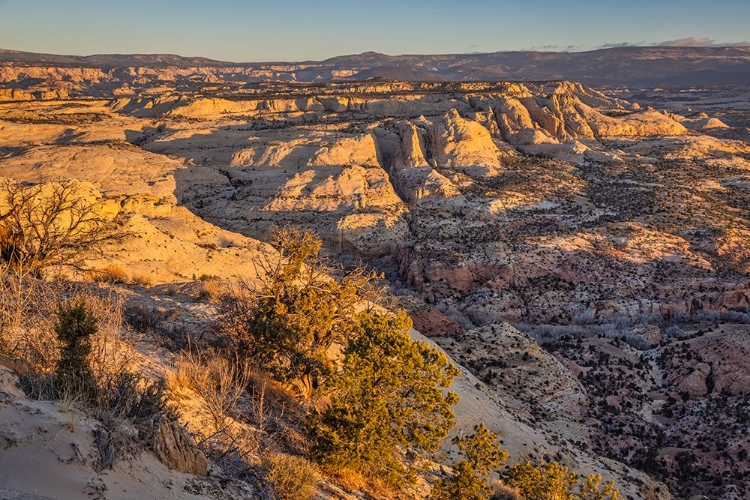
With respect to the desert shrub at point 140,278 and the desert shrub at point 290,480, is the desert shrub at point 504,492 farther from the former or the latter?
the desert shrub at point 140,278

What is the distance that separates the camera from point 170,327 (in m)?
11.3

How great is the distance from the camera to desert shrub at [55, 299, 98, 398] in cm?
595

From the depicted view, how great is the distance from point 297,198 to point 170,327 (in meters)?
30.6

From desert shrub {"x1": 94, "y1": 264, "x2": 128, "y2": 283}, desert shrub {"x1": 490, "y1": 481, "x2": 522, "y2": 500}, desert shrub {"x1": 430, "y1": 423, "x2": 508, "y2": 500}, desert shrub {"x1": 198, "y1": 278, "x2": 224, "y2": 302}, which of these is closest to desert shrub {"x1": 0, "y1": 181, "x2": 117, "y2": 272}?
desert shrub {"x1": 94, "y1": 264, "x2": 128, "y2": 283}

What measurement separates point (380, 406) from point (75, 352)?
417 centimetres

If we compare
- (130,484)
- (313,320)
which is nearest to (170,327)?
(313,320)

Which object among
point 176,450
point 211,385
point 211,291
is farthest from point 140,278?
point 176,450

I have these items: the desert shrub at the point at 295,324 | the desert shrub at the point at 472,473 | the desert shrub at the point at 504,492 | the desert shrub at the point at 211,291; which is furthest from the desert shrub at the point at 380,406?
the desert shrub at the point at 211,291

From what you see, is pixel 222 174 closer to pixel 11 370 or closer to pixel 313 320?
pixel 313 320

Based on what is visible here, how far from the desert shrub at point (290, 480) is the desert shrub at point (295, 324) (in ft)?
9.60

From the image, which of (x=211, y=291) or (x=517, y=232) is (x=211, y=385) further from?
(x=517, y=232)

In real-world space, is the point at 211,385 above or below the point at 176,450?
below

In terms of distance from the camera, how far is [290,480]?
6.64 meters

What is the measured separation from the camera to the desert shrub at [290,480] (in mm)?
6613
